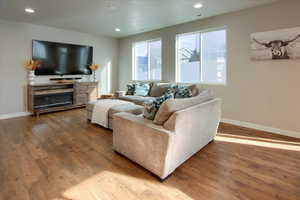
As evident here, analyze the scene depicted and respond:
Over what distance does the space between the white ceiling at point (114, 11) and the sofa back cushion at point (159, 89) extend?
167 cm

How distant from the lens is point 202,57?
484 centimetres

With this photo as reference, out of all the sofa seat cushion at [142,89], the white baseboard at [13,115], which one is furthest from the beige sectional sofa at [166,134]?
the white baseboard at [13,115]

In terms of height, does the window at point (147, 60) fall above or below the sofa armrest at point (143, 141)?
above

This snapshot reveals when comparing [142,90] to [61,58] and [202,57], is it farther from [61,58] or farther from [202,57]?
[61,58]

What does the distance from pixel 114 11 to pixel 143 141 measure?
3085 mm

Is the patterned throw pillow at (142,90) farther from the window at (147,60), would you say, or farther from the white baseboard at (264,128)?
the white baseboard at (264,128)

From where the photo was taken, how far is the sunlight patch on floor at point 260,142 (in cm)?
300

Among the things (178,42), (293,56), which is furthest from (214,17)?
(293,56)

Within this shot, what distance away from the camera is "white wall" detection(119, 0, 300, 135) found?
3428 millimetres

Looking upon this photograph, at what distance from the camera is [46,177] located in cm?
210

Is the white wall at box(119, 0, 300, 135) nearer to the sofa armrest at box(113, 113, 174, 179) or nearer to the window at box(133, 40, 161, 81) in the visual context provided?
the window at box(133, 40, 161, 81)

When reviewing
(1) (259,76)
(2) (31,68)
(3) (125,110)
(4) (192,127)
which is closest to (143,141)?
(4) (192,127)

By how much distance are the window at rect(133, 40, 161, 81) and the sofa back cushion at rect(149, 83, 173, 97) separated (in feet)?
3.01

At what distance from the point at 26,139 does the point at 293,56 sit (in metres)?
5.02
